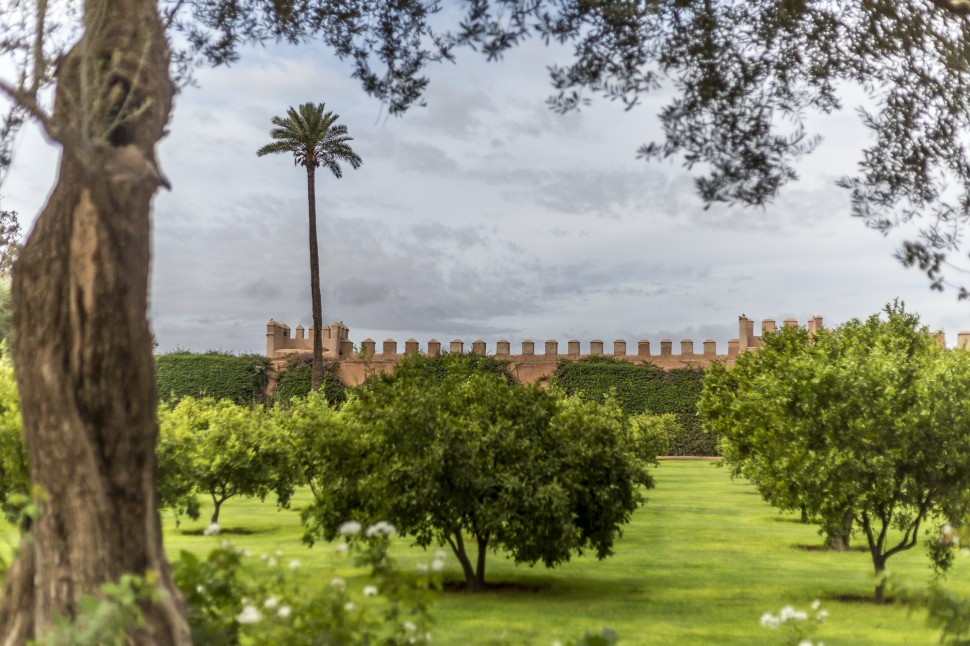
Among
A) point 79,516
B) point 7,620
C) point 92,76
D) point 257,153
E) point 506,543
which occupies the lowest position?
point 506,543

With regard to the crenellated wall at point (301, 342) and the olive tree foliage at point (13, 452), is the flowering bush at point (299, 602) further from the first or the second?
the crenellated wall at point (301, 342)

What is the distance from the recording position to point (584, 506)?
1237 cm

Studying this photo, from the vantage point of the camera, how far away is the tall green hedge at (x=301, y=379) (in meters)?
45.7

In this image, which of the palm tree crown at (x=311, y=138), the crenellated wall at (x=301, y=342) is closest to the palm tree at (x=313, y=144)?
the palm tree crown at (x=311, y=138)

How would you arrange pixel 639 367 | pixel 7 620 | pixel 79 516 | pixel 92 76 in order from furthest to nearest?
pixel 639 367, pixel 92 76, pixel 7 620, pixel 79 516

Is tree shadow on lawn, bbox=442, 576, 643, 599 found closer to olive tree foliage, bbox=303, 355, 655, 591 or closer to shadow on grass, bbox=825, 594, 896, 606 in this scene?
olive tree foliage, bbox=303, 355, 655, 591

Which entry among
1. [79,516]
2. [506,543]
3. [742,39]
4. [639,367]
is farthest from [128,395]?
[639,367]

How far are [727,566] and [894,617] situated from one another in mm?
3506

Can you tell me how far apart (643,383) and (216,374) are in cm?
2080

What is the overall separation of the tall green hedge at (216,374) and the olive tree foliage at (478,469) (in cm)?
3436

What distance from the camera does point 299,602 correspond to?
17.1 feet

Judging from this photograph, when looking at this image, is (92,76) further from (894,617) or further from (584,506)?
(894,617)

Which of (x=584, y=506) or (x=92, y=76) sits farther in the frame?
(x=584, y=506)

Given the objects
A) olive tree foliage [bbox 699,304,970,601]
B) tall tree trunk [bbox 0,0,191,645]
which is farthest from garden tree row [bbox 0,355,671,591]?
tall tree trunk [bbox 0,0,191,645]
